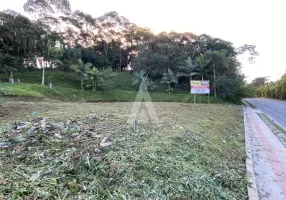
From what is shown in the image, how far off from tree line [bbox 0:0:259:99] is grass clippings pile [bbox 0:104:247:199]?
16739mm

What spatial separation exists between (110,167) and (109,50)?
3333 centimetres

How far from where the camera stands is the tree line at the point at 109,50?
17.8m

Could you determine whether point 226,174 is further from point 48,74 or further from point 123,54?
point 123,54

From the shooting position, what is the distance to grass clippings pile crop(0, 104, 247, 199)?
185 cm

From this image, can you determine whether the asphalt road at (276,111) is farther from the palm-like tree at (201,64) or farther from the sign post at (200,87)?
the palm-like tree at (201,64)

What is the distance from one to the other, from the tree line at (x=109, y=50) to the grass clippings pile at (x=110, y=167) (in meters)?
16.7

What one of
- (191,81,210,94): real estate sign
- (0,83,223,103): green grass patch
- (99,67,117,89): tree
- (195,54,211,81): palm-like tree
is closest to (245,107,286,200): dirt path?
(191,81,210,94): real estate sign

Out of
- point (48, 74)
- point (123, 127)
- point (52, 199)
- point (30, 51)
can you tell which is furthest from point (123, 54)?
point (52, 199)

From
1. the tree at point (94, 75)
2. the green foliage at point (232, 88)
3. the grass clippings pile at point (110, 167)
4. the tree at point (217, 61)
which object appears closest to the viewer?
the grass clippings pile at point (110, 167)

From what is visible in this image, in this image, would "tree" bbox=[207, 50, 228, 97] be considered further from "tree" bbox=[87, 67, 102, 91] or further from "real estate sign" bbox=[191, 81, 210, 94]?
"tree" bbox=[87, 67, 102, 91]

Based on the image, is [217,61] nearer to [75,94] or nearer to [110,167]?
[75,94]

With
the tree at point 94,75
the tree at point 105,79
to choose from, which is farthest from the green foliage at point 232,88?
the tree at point 94,75

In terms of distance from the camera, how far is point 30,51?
18.5m

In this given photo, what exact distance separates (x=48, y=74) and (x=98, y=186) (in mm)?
24914
